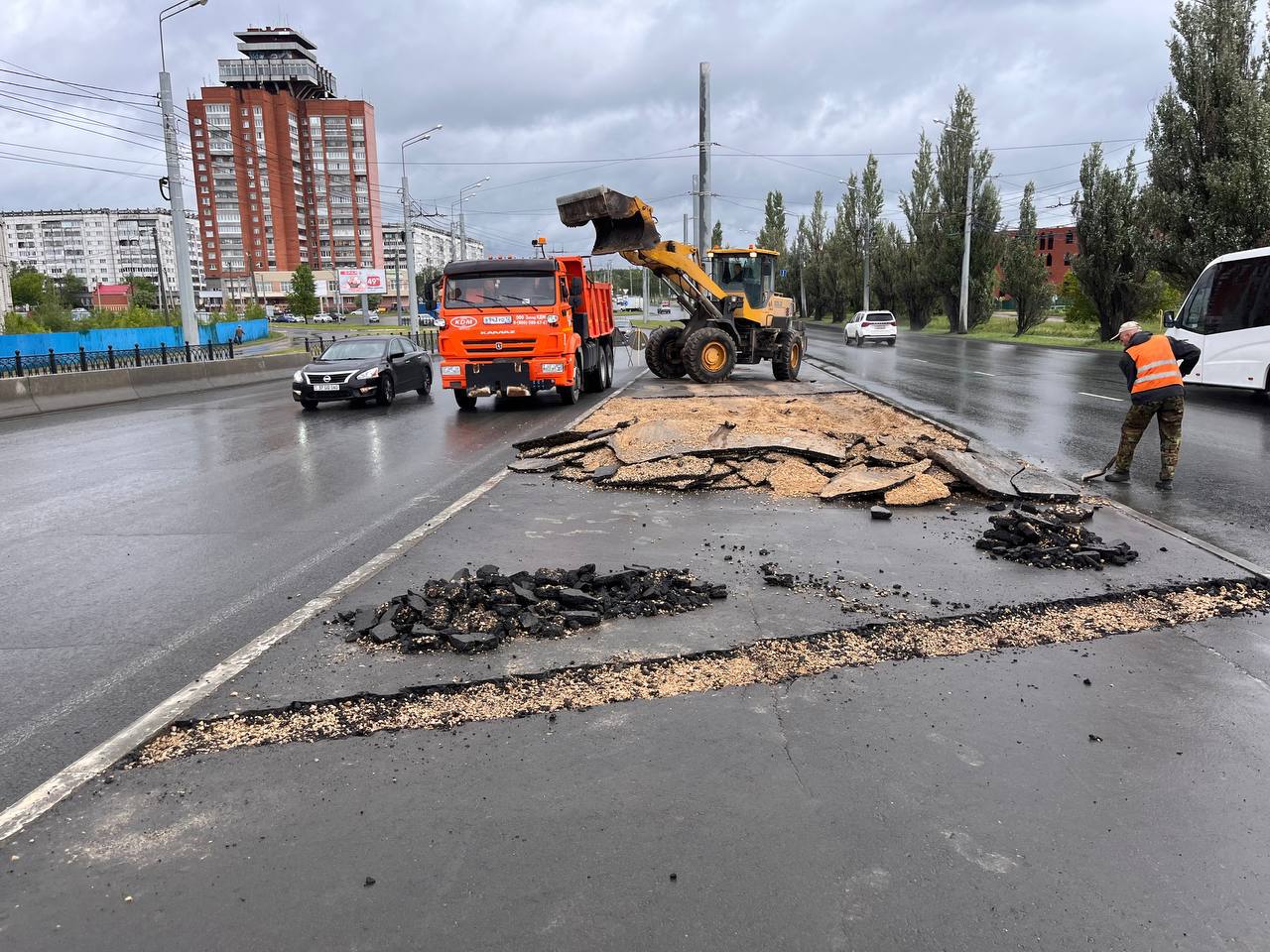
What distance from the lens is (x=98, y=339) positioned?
1521 inches

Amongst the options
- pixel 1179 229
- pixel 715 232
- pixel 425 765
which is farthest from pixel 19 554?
pixel 715 232

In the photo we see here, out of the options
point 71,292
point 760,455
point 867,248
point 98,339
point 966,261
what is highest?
point 71,292

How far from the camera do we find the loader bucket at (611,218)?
16.9 m

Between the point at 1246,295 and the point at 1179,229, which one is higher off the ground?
the point at 1179,229

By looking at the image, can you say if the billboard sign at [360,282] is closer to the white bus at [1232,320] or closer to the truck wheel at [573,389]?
the truck wheel at [573,389]

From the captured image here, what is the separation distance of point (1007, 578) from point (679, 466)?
→ 420 cm

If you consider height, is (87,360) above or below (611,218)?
below

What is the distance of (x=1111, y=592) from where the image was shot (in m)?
5.63

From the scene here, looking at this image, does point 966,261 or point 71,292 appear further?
point 71,292

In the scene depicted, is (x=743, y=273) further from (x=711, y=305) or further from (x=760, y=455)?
(x=760, y=455)

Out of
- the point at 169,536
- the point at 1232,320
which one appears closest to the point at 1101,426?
the point at 1232,320

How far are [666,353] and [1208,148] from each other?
23407 millimetres

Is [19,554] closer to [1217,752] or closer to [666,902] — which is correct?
[666,902]

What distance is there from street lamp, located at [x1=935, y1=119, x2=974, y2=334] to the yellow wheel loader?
30605 mm
